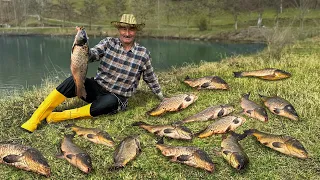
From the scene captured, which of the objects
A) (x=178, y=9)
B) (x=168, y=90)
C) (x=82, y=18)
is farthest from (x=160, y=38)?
(x=168, y=90)

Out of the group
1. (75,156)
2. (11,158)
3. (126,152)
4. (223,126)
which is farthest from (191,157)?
(11,158)

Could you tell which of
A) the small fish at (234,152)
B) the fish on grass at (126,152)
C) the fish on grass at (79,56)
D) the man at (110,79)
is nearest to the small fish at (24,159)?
the fish on grass at (126,152)

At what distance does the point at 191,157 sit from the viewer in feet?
10.9

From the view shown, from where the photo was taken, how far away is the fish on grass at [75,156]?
3.28m

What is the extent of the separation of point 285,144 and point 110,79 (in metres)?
2.48

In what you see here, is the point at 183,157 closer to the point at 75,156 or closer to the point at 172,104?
the point at 75,156

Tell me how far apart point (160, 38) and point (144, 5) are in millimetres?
27958

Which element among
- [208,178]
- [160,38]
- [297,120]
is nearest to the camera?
[208,178]

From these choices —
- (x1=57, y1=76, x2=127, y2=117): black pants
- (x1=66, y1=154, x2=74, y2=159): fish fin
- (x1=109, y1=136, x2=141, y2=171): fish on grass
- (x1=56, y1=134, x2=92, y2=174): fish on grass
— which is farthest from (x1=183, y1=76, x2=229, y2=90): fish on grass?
(x1=66, y1=154, x2=74, y2=159): fish fin

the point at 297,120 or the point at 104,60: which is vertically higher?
the point at 104,60

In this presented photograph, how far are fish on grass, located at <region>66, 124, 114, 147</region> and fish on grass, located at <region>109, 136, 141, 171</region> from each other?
201 mm

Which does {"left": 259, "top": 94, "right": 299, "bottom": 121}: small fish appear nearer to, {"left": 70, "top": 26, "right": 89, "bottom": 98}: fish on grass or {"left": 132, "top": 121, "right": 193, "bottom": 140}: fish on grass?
{"left": 132, "top": 121, "right": 193, "bottom": 140}: fish on grass

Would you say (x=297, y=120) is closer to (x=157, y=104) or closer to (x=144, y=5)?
(x=157, y=104)

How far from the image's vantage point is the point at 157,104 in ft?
17.0
